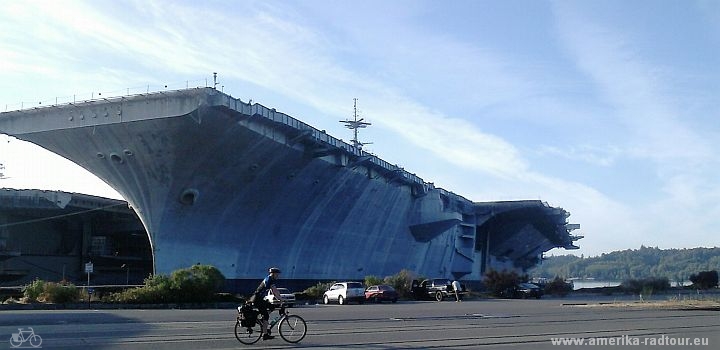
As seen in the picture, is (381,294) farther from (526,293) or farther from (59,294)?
(526,293)

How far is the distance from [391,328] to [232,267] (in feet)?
88.6

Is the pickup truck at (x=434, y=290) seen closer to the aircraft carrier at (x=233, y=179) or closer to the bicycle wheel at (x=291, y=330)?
the aircraft carrier at (x=233, y=179)

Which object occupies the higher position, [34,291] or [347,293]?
[34,291]

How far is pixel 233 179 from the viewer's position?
37438mm

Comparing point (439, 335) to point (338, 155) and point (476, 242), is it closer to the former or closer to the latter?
point (338, 155)

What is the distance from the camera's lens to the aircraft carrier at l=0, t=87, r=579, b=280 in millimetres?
32875

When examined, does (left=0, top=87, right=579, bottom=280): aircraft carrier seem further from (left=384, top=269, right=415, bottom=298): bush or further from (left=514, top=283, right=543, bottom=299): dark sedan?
(left=514, top=283, right=543, bottom=299): dark sedan

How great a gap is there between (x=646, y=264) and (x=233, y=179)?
145926 mm

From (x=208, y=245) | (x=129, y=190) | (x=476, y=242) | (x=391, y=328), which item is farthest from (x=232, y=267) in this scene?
(x=476, y=242)

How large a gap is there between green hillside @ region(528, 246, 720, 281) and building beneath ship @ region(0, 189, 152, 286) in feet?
289

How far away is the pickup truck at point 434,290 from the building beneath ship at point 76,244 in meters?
22.2

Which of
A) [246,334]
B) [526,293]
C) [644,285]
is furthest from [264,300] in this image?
[644,285]

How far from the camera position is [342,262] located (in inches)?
2021

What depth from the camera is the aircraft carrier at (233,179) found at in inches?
1294
